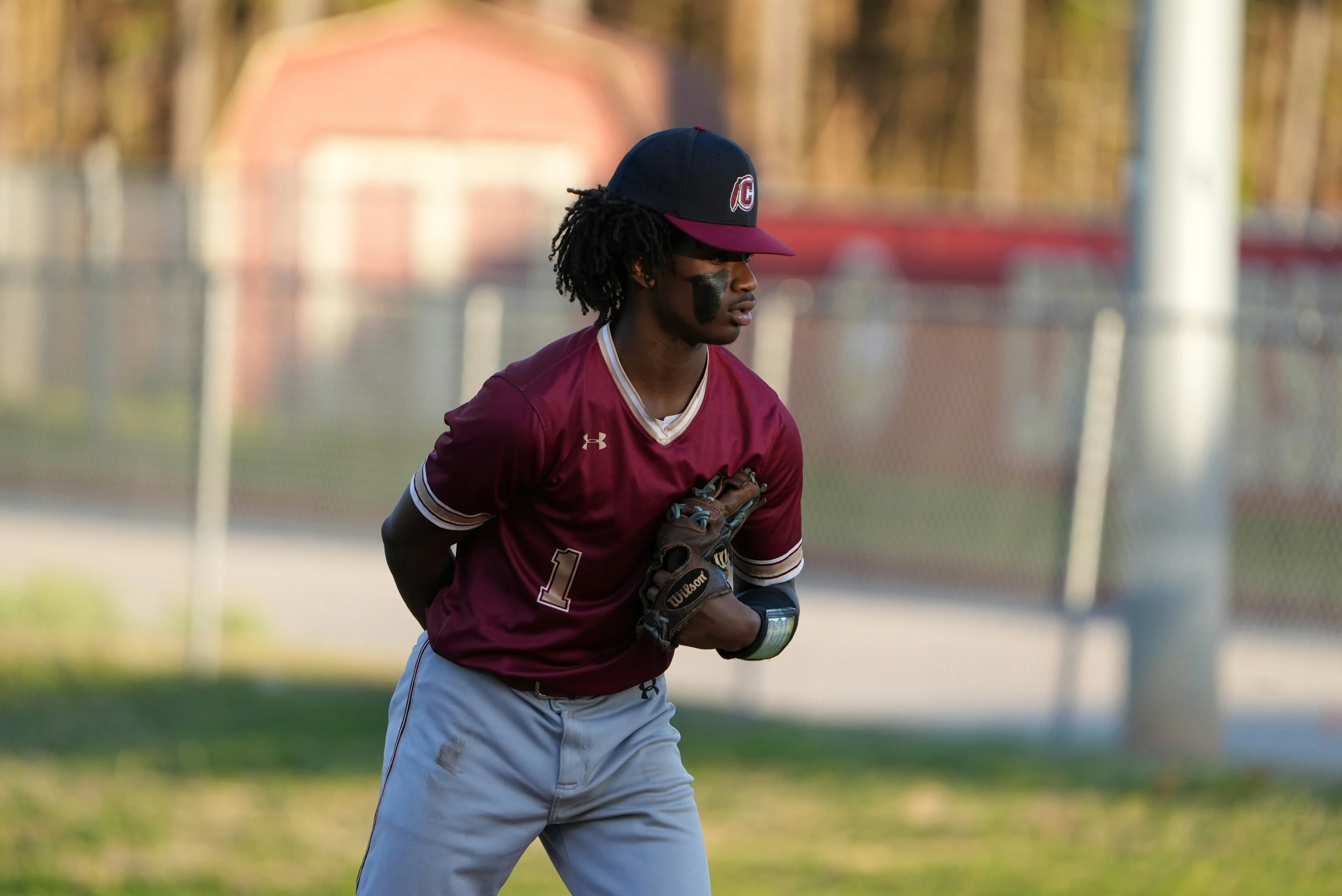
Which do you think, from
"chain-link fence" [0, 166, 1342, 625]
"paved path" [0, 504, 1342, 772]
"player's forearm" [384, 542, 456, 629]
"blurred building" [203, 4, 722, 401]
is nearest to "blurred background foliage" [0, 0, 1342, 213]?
"blurred building" [203, 4, 722, 401]

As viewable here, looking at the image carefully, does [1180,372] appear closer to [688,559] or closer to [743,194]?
[743,194]

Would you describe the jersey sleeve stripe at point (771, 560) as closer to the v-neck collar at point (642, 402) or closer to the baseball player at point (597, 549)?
the baseball player at point (597, 549)

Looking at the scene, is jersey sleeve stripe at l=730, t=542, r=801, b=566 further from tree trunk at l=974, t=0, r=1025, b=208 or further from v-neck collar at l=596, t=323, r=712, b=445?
tree trunk at l=974, t=0, r=1025, b=208

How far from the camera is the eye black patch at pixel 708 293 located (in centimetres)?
351

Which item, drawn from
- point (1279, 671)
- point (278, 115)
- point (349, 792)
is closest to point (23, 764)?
point (349, 792)

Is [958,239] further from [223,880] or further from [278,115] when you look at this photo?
[223,880]

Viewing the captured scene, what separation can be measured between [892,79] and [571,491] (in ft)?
173

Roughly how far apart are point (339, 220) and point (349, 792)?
1364 centimetres

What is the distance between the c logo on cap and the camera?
3520mm

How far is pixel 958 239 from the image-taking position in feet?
57.2

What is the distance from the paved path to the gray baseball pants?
5.41 metres

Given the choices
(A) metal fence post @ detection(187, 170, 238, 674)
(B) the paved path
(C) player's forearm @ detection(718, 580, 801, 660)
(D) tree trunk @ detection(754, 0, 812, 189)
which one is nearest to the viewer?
(C) player's forearm @ detection(718, 580, 801, 660)

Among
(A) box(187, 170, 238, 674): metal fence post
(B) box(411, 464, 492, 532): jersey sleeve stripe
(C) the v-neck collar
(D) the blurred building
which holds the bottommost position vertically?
(A) box(187, 170, 238, 674): metal fence post

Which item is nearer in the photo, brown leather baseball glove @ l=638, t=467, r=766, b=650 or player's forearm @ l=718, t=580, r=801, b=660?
brown leather baseball glove @ l=638, t=467, r=766, b=650
